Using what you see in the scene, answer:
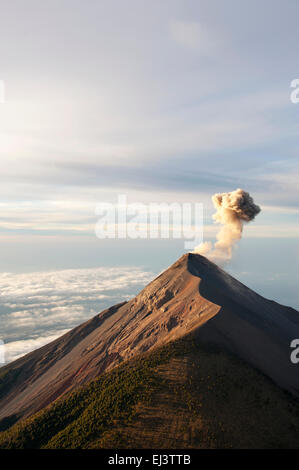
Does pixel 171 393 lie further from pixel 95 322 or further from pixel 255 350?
pixel 95 322

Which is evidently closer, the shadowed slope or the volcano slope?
the volcano slope

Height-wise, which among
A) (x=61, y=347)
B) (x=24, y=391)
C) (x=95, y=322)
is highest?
(x=95, y=322)

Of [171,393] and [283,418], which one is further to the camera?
[171,393]

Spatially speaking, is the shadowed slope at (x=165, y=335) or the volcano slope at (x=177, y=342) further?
the shadowed slope at (x=165, y=335)

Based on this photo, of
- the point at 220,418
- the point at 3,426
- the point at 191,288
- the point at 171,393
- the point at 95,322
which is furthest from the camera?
the point at 95,322

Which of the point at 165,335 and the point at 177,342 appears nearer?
the point at 177,342

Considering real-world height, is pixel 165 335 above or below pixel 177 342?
below

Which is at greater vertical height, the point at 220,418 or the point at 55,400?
the point at 220,418

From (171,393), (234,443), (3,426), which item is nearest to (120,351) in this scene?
(171,393)
